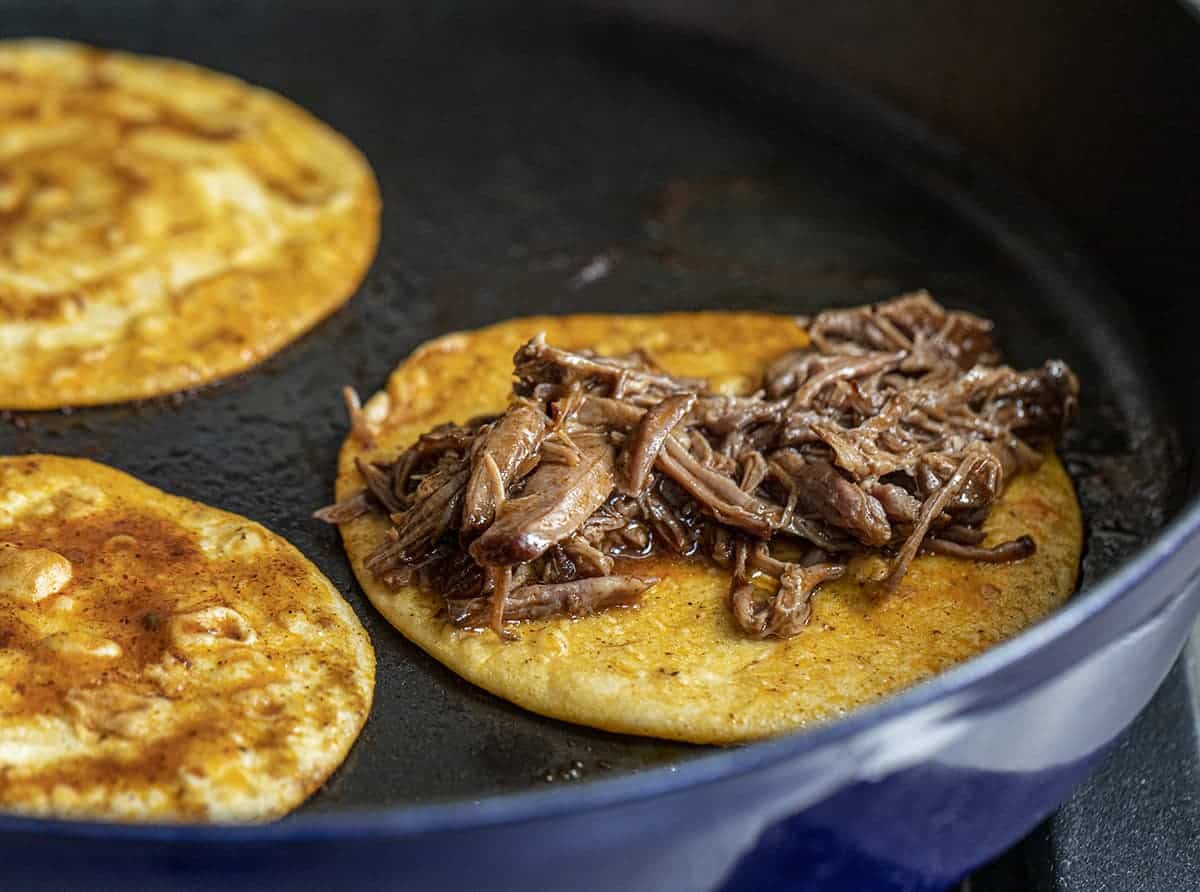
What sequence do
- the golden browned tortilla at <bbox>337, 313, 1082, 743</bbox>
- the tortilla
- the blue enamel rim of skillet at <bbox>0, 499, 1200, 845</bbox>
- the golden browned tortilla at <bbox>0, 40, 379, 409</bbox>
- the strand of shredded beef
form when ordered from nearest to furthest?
the blue enamel rim of skillet at <bbox>0, 499, 1200, 845</bbox> < the tortilla < the golden browned tortilla at <bbox>337, 313, 1082, 743</bbox> < the strand of shredded beef < the golden browned tortilla at <bbox>0, 40, 379, 409</bbox>

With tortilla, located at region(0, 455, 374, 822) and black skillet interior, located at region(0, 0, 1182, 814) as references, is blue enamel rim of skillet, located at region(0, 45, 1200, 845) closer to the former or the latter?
tortilla, located at region(0, 455, 374, 822)

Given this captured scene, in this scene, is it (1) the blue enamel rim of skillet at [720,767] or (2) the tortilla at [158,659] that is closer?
(1) the blue enamel rim of skillet at [720,767]

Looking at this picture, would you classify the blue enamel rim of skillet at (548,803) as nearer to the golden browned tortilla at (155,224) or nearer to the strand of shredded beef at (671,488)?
the strand of shredded beef at (671,488)

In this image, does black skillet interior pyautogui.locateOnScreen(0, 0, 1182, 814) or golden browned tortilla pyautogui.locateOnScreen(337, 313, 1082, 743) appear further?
black skillet interior pyautogui.locateOnScreen(0, 0, 1182, 814)

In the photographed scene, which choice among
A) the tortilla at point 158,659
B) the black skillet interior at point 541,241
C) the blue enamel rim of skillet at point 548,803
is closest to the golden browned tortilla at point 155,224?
the black skillet interior at point 541,241

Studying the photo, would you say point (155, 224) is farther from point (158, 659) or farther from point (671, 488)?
point (671, 488)

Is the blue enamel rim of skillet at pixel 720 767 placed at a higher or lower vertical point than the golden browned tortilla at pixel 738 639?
higher

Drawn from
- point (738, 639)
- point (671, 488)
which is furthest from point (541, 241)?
point (738, 639)

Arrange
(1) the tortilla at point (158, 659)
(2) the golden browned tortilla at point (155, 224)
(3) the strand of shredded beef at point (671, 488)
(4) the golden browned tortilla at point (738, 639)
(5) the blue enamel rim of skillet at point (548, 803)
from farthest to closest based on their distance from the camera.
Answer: (2) the golden browned tortilla at point (155, 224)
(3) the strand of shredded beef at point (671, 488)
(4) the golden browned tortilla at point (738, 639)
(1) the tortilla at point (158, 659)
(5) the blue enamel rim of skillet at point (548, 803)

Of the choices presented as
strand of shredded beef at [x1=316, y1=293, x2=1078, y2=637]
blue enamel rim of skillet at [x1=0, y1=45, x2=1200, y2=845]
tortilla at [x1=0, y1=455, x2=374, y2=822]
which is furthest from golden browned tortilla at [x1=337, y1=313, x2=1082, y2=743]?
blue enamel rim of skillet at [x1=0, y1=45, x2=1200, y2=845]
